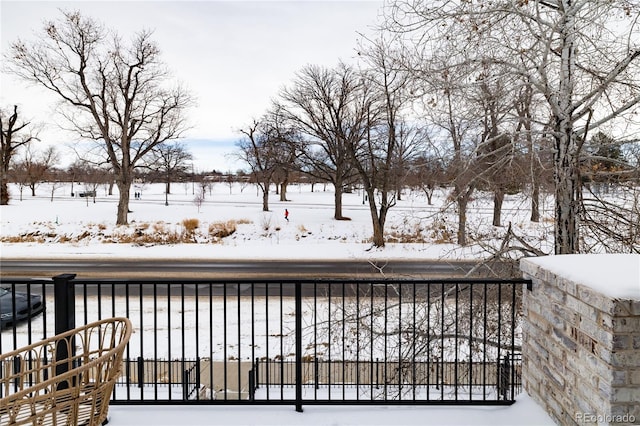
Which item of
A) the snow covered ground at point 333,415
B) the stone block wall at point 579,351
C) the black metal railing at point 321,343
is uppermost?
the stone block wall at point 579,351

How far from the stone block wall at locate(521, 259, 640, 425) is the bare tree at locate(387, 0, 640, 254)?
2.90 metres

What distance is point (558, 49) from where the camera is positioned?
17.6ft

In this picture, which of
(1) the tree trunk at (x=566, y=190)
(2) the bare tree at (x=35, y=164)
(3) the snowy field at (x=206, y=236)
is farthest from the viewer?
(2) the bare tree at (x=35, y=164)

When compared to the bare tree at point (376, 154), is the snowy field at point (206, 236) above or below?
below

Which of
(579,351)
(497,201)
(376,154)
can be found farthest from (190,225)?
(579,351)

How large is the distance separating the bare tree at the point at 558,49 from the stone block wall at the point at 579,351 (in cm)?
290

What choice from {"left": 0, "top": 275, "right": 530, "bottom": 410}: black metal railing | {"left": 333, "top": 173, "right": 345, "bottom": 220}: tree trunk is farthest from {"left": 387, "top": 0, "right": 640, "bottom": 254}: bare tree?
{"left": 333, "top": 173, "right": 345, "bottom": 220}: tree trunk

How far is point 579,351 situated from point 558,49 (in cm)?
459

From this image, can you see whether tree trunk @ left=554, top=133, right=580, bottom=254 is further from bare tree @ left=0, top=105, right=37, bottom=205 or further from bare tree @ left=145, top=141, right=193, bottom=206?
bare tree @ left=0, top=105, right=37, bottom=205

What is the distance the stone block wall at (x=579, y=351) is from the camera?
2.06 meters

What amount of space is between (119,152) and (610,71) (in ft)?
81.8

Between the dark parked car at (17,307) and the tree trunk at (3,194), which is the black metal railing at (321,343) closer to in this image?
the dark parked car at (17,307)

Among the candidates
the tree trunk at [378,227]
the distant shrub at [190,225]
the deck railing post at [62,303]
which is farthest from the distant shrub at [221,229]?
the deck railing post at [62,303]

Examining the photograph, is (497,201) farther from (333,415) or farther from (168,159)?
(168,159)
